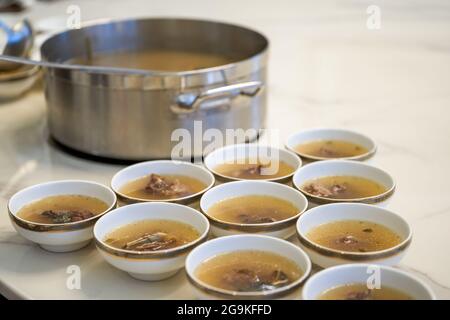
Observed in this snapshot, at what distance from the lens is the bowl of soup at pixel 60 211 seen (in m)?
1.17

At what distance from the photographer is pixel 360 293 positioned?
39.9 inches

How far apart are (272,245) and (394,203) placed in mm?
364

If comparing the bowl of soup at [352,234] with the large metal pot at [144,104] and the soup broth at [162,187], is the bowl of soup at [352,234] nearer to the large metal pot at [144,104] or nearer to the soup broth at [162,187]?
the soup broth at [162,187]

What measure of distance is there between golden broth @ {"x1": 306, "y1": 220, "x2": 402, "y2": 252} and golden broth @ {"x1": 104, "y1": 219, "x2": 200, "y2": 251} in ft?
0.66

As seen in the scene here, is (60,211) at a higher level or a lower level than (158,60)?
lower

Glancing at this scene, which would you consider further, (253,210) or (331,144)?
(331,144)

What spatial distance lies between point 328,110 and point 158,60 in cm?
44

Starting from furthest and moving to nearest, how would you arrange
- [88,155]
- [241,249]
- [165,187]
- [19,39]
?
1. [19,39]
2. [88,155]
3. [165,187]
4. [241,249]

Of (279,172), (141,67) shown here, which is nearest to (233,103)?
(279,172)

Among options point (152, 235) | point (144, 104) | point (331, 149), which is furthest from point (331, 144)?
point (152, 235)

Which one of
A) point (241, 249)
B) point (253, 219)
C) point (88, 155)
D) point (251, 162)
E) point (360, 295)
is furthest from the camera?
point (88, 155)

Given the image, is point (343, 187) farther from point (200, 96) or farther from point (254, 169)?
point (200, 96)

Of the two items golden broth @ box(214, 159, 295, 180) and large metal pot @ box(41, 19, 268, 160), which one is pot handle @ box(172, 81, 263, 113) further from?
golden broth @ box(214, 159, 295, 180)

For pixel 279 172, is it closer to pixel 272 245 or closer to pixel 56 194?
pixel 272 245
